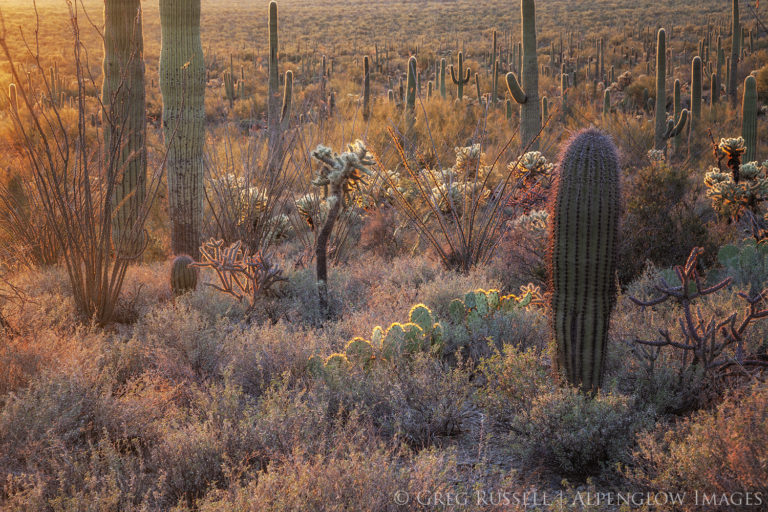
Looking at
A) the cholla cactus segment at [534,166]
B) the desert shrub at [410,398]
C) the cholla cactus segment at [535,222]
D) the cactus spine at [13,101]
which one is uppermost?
the cactus spine at [13,101]

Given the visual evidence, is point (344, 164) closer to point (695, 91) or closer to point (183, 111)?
point (183, 111)

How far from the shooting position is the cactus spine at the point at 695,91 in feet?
52.4

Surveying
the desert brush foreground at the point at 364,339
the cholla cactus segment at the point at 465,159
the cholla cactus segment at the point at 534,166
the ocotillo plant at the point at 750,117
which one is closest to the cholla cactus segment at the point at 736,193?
the desert brush foreground at the point at 364,339

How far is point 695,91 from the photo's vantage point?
16.5m

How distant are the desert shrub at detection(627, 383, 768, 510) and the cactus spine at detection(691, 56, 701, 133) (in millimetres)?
15234

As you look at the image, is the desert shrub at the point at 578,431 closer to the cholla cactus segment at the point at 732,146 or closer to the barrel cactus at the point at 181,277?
the barrel cactus at the point at 181,277

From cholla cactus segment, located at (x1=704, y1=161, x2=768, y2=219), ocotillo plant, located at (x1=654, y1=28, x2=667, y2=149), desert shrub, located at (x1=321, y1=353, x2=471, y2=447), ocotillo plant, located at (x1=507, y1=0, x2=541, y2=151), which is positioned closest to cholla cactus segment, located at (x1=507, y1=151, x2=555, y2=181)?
cholla cactus segment, located at (x1=704, y1=161, x2=768, y2=219)

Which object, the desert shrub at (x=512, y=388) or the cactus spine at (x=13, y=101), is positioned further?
the cactus spine at (x=13, y=101)

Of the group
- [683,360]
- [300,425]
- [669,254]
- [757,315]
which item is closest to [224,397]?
[300,425]

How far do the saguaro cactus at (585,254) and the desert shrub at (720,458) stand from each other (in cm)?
76

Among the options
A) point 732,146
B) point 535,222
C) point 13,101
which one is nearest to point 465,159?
point 535,222

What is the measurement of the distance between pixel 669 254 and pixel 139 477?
17.5ft

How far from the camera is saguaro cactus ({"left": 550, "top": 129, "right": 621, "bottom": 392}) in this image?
3.52 metres

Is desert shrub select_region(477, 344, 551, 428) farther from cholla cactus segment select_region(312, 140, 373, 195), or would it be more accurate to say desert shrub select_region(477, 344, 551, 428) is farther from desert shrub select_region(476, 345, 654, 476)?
cholla cactus segment select_region(312, 140, 373, 195)
